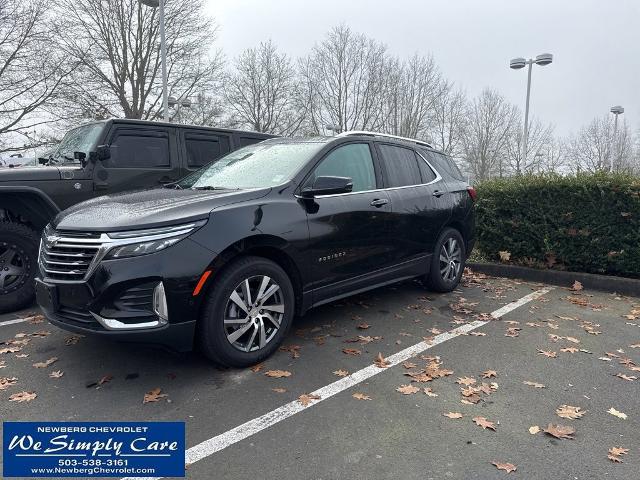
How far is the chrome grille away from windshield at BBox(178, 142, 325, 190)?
1162 millimetres

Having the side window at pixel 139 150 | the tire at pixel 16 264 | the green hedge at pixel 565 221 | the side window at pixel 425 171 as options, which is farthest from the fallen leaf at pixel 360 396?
the green hedge at pixel 565 221

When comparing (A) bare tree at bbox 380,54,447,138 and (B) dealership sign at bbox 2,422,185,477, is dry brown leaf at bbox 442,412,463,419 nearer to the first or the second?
(B) dealership sign at bbox 2,422,185,477

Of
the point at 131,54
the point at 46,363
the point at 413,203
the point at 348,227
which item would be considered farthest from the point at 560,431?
the point at 131,54

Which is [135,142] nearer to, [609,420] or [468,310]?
[468,310]

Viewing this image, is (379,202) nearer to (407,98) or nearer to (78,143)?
(78,143)

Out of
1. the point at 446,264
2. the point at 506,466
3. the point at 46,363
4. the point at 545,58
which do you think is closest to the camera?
the point at 506,466

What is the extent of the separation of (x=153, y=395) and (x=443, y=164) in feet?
15.0

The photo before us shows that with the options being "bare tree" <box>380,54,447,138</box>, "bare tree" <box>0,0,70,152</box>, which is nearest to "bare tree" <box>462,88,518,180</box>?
"bare tree" <box>380,54,447,138</box>

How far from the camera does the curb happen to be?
20.7 ft

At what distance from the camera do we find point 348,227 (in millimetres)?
4316

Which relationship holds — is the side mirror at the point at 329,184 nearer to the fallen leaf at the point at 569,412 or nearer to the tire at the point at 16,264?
the fallen leaf at the point at 569,412

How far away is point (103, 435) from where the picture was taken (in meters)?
2.73

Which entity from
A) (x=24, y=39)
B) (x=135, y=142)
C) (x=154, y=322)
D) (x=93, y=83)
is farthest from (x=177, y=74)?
(x=154, y=322)

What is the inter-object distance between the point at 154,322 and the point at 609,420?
3060 mm
